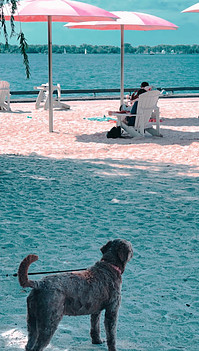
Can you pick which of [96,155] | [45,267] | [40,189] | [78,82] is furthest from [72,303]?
[78,82]

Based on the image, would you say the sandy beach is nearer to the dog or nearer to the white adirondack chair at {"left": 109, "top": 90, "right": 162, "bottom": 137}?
the white adirondack chair at {"left": 109, "top": 90, "right": 162, "bottom": 137}

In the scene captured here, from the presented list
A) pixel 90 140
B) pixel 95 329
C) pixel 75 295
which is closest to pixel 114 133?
pixel 90 140

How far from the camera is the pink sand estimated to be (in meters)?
10.2

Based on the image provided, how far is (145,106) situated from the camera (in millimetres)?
11922

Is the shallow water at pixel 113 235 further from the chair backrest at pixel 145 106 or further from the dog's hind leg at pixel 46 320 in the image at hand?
the chair backrest at pixel 145 106

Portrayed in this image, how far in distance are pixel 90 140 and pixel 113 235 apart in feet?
20.7

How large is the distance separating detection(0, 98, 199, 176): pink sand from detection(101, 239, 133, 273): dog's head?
5613 mm

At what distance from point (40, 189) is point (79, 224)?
1758mm

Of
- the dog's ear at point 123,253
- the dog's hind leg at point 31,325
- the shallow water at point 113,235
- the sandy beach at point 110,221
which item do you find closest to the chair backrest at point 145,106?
the sandy beach at point 110,221

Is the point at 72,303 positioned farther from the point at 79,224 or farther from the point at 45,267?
the point at 79,224

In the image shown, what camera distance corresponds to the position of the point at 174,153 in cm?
1023

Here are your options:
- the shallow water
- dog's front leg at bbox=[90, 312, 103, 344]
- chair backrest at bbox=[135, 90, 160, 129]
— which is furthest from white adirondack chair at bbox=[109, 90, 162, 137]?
dog's front leg at bbox=[90, 312, 103, 344]

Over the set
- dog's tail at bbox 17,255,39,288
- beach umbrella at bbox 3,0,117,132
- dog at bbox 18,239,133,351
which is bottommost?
dog at bbox 18,239,133,351

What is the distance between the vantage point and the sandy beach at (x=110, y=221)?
3.74 meters
